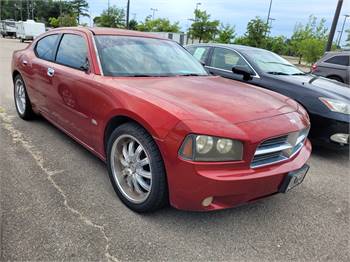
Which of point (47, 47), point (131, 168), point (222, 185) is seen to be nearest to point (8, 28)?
point (47, 47)

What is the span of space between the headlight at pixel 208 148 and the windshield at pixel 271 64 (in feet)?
11.1

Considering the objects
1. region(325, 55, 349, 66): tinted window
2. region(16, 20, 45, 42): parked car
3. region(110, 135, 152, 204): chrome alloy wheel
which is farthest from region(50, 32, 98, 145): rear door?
region(16, 20, 45, 42): parked car

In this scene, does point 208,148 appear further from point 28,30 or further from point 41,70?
point 28,30

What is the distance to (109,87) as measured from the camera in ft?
8.96

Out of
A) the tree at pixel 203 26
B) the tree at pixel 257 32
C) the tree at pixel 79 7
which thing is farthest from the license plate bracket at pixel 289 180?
the tree at pixel 79 7

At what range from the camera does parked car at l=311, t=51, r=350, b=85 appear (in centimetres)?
925

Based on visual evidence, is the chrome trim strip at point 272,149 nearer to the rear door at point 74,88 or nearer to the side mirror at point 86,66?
the rear door at point 74,88

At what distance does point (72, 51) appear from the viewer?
3.54 metres

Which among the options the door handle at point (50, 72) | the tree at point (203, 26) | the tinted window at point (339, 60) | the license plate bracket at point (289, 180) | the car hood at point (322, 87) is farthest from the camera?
the tree at point (203, 26)

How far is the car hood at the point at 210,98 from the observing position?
2281 millimetres

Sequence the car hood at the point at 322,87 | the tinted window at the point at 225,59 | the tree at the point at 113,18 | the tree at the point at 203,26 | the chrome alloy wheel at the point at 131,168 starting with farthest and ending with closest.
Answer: the tree at the point at 113,18 < the tree at the point at 203,26 < the tinted window at the point at 225,59 < the car hood at the point at 322,87 < the chrome alloy wheel at the point at 131,168

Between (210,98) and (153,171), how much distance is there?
0.80 m

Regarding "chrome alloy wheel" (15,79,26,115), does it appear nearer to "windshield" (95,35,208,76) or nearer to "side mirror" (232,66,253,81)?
"windshield" (95,35,208,76)

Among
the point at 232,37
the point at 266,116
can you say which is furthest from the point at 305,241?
the point at 232,37
